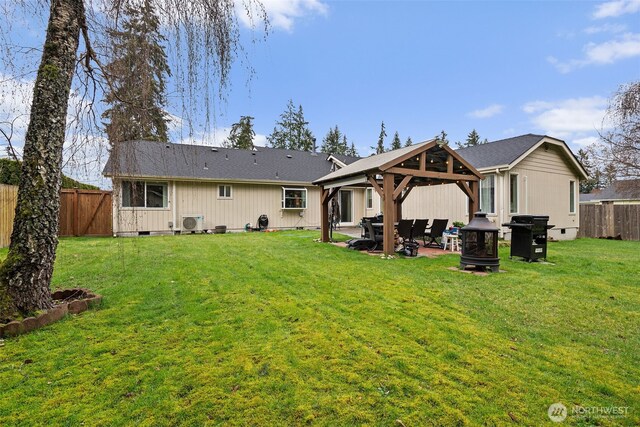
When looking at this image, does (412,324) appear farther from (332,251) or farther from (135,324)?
(332,251)

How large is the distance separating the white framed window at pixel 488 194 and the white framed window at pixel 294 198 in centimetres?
767

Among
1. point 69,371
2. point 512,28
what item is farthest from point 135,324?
point 512,28

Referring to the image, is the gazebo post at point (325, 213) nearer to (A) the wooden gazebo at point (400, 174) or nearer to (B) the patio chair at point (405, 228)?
(A) the wooden gazebo at point (400, 174)

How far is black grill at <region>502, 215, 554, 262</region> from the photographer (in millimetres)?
6902

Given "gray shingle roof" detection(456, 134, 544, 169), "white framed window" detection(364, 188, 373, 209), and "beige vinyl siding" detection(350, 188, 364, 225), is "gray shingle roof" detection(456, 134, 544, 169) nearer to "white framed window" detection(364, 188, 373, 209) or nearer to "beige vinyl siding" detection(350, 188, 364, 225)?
"white framed window" detection(364, 188, 373, 209)

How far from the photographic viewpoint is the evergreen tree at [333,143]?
46691mm

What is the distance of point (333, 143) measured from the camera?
47156mm

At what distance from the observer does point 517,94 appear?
14.5 m

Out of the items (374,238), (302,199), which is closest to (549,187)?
(374,238)

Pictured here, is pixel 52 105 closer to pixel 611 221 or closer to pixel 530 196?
pixel 530 196

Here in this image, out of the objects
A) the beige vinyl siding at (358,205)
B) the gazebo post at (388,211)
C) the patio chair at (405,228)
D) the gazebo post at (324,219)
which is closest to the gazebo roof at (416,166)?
the gazebo post at (388,211)

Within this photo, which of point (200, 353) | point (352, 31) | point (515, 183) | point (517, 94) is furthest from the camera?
point (517, 94)

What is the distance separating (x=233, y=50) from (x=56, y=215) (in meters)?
2.42

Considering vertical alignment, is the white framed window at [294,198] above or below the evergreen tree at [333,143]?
below
